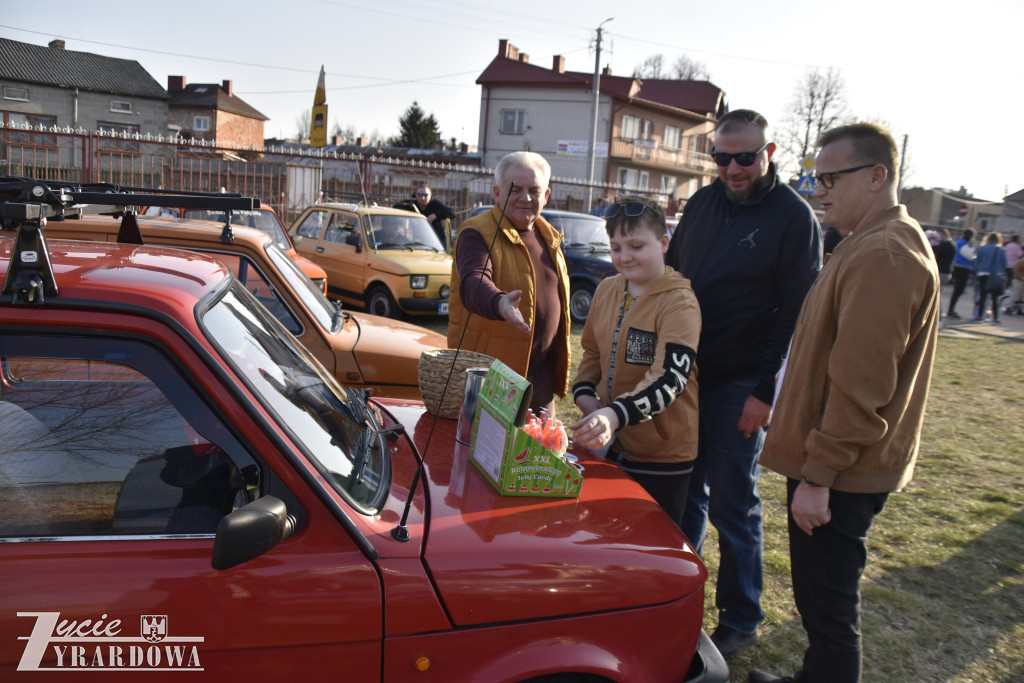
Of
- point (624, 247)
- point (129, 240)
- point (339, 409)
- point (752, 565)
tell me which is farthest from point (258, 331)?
point (752, 565)

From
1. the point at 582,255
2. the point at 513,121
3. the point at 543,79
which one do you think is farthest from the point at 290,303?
the point at 513,121

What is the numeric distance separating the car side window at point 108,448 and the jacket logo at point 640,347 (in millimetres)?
1523

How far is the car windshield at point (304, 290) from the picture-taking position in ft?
14.8

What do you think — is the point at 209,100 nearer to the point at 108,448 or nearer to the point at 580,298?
the point at 580,298

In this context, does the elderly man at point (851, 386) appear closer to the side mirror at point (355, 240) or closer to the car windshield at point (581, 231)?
the side mirror at point (355, 240)

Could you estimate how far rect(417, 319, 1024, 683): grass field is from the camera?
3.07 metres

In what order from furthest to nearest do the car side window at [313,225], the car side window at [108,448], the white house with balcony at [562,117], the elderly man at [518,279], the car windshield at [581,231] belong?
the white house with balcony at [562,117]
the car windshield at [581,231]
the car side window at [313,225]
the elderly man at [518,279]
the car side window at [108,448]

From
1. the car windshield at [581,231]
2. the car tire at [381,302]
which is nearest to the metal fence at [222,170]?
the car windshield at [581,231]

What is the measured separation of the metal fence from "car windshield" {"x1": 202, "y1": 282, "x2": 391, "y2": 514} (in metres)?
12.6

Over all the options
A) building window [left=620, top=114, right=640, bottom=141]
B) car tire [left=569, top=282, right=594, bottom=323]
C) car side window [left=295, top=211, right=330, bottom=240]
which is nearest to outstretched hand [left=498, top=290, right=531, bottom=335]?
car tire [left=569, top=282, right=594, bottom=323]

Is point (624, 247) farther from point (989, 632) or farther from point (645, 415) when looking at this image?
point (989, 632)

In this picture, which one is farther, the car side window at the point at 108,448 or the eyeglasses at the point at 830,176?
Answer: the eyeglasses at the point at 830,176

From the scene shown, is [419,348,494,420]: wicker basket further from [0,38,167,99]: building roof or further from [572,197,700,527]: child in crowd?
[0,38,167,99]: building roof

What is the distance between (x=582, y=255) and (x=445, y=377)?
8.87m
